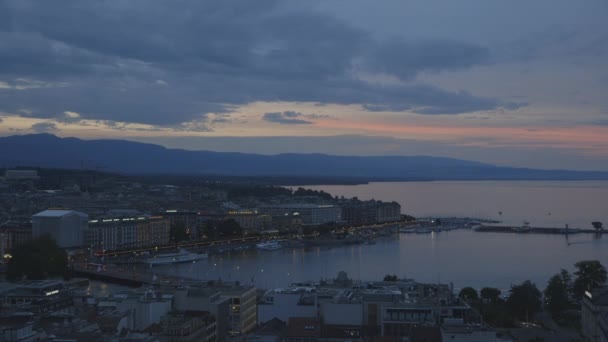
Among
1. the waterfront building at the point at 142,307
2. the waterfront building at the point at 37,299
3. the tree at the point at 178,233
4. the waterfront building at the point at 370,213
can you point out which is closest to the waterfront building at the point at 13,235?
the tree at the point at 178,233

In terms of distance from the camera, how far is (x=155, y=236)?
20359 mm

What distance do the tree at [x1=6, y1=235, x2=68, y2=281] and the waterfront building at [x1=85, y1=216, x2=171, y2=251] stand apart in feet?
17.7

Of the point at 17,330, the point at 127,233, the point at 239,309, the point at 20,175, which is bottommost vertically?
the point at 127,233

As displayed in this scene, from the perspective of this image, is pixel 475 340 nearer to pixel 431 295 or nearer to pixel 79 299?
pixel 431 295

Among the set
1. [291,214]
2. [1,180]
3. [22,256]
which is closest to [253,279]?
[22,256]

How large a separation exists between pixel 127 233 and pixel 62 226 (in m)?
2.33

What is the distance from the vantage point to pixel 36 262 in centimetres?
1196

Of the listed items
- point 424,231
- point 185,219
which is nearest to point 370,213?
point 424,231

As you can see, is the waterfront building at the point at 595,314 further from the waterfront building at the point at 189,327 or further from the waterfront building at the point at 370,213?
the waterfront building at the point at 370,213

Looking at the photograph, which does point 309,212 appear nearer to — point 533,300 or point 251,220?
point 251,220

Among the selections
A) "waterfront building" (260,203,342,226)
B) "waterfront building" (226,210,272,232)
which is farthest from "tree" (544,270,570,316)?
"waterfront building" (260,203,342,226)

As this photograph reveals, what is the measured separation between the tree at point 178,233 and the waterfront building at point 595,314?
49.5ft

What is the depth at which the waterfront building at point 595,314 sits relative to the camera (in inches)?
240

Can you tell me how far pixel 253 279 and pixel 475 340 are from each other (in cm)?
783
